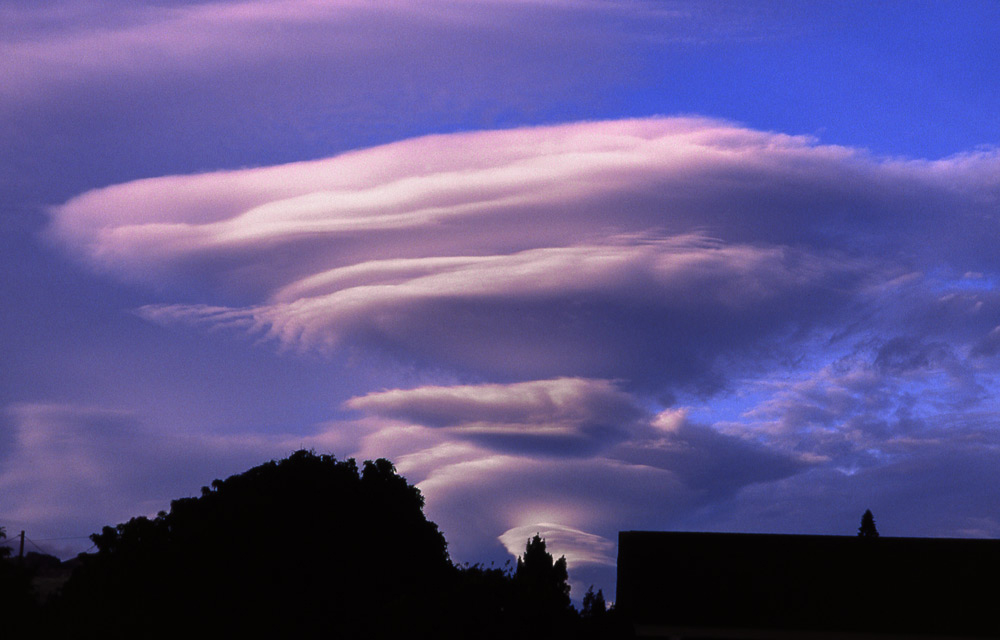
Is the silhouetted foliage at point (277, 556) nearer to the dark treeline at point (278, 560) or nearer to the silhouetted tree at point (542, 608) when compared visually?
the dark treeline at point (278, 560)

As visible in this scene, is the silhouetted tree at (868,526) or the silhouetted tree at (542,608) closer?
the silhouetted tree at (542,608)

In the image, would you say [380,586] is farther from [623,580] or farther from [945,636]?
[945,636]

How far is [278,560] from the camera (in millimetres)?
45625

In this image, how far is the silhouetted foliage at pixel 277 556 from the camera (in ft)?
143

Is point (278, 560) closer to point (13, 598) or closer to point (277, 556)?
point (277, 556)

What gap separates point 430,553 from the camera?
49750 mm

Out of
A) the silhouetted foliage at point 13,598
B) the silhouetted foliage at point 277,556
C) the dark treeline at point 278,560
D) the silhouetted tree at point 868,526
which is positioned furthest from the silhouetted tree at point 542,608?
the silhouetted tree at point 868,526

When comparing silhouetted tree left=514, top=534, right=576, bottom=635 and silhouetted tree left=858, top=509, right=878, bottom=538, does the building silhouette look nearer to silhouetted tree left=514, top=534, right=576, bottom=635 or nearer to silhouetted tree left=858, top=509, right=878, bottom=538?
silhouetted tree left=514, top=534, right=576, bottom=635

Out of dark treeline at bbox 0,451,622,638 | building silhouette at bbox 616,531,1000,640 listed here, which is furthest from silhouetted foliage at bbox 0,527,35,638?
building silhouette at bbox 616,531,1000,640

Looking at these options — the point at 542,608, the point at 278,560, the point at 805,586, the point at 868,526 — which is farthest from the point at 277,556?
the point at 868,526

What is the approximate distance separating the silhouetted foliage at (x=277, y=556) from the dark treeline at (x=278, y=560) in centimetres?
5

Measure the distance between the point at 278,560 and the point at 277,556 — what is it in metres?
0.20

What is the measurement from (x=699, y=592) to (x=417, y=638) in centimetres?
820

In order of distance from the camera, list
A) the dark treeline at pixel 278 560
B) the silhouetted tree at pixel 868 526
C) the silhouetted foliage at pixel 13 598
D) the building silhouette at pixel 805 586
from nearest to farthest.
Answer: the silhouetted foliage at pixel 13 598 → the building silhouette at pixel 805 586 → the dark treeline at pixel 278 560 → the silhouetted tree at pixel 868 526
